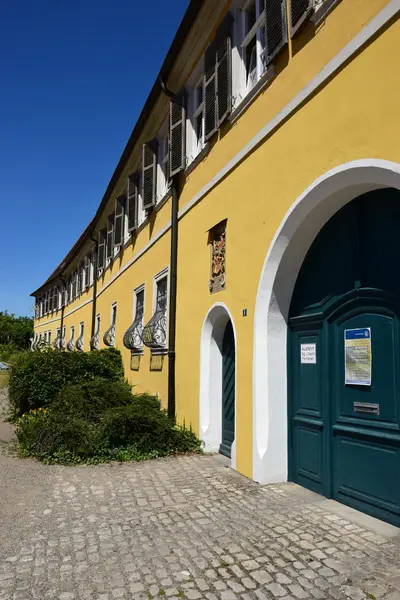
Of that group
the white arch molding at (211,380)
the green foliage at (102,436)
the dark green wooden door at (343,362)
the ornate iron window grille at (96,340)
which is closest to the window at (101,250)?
the ornate iron window grille at (96,340)

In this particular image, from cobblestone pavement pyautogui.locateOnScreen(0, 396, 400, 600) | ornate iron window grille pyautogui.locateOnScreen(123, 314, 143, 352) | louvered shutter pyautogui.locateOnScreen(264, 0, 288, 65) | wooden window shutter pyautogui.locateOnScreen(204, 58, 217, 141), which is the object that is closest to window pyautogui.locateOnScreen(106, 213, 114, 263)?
ornate iron window grille pyautogui.locateOnScreen(123, 314, 143, 352)

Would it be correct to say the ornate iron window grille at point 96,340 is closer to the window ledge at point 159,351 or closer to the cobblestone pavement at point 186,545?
the window ledge at point 159,351

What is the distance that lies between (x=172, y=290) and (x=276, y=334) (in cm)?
394

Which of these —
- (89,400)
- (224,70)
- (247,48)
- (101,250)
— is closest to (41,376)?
(89,400)

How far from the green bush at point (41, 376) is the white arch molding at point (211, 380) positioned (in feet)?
14.2

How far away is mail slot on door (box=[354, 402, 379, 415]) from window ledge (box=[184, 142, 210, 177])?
5060mm

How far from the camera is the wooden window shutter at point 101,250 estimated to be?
19.0 m

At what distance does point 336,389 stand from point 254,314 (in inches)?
58.9

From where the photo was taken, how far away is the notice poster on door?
439 cm

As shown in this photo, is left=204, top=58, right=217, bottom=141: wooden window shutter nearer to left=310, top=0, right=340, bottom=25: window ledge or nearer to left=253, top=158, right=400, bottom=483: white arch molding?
left=310, top=0, right=340, bottom=25: window ledge

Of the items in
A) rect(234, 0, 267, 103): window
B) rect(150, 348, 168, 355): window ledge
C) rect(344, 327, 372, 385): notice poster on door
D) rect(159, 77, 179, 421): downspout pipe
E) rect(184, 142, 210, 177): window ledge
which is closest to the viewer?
rect(344, 327, 372, 385): notice poster on door

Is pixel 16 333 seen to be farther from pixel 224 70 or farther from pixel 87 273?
pixel 224 70

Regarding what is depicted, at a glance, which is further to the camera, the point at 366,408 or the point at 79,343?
the point at 79,343

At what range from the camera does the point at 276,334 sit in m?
5.79
